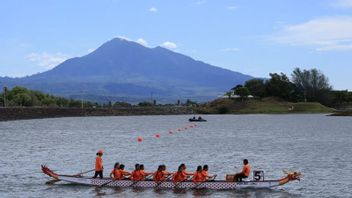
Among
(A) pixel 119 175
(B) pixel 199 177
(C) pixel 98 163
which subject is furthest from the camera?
(A) pixel 119 175

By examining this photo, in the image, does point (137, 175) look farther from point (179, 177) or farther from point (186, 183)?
point (186, 183)

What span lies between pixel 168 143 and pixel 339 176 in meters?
51.9

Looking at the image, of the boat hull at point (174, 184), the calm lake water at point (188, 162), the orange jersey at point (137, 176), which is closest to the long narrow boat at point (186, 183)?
the boat hull at point (174, 184)

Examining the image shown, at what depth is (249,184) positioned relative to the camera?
156ft

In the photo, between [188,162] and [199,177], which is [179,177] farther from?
[188,162]

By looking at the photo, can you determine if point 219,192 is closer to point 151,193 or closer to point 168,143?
point 151,193

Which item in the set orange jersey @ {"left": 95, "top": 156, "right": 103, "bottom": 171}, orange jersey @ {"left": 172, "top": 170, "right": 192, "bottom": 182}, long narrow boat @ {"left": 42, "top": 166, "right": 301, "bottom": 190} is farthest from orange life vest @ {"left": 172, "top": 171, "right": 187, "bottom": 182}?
orange jersey @ {"left": 95, "top": 156, "right": 103, "bottom": 171}

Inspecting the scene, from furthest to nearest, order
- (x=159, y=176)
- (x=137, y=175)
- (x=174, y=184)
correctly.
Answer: (x=137, y=175) → (x=159, y=176) → (x=174, y=184)

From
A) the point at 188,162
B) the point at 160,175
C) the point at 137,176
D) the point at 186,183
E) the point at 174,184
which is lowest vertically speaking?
the point at 188,162

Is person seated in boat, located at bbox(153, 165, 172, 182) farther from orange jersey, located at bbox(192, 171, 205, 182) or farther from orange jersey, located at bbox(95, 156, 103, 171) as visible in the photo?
orange jersey, located at bbox(95, 156, 103, 171)

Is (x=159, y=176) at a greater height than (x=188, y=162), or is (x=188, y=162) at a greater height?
(x=159, y=176)

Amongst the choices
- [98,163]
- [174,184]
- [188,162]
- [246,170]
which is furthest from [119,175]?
[188,162]

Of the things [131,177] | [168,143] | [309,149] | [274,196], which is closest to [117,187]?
[131,177]

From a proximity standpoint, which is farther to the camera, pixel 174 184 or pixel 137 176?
pixel 137 176
